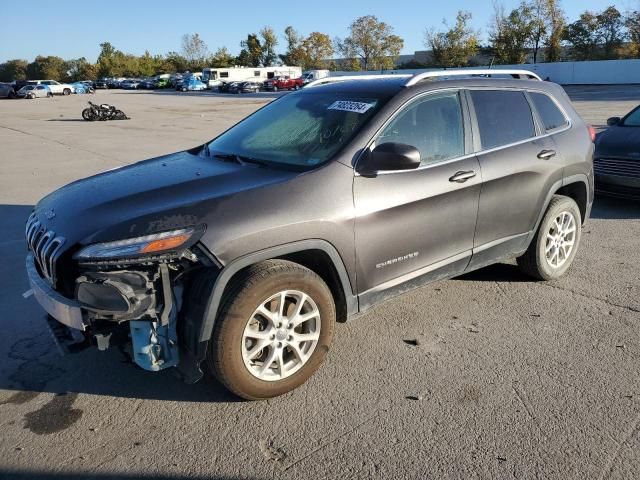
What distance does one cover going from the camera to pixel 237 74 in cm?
6875

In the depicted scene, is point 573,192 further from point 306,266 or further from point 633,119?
point 633,119

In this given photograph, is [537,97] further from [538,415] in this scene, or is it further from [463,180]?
[538,415]

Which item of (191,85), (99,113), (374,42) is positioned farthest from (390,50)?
(99,113)

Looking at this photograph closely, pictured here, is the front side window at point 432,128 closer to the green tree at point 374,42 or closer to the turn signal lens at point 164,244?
the turn signal lens at point 164,244

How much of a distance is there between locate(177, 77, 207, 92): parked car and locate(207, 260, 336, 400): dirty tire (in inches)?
2546

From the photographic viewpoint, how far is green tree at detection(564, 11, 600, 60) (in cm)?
5928

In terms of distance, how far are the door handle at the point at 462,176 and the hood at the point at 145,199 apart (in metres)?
1.21

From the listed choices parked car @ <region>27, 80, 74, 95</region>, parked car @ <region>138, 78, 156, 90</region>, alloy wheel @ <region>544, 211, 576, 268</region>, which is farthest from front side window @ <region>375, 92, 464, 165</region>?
parked car @ <region>138, 78, 156, 90</region>

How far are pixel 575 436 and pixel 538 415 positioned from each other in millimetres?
219

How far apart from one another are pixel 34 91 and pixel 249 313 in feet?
193

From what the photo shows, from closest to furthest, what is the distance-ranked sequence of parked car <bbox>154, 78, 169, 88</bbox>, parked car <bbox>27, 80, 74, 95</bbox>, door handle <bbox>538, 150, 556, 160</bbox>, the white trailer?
door handle <bbox>538, 150, 556, 160</bbox> → parked car <bbox>27, 80, 74, 95</bbox> → the white trailer → parked car <bbox>154, 78, 169, 88</bbox>

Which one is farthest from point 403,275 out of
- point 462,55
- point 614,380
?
point 462,55

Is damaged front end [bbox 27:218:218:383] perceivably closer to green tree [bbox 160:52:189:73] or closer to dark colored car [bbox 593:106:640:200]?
dark colored car [bbox 593:106:640:200]

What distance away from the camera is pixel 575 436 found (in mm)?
2779
